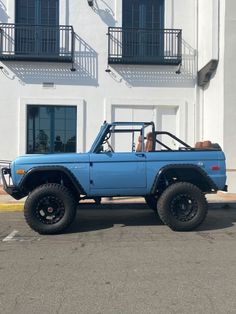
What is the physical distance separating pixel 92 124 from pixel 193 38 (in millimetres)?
4542

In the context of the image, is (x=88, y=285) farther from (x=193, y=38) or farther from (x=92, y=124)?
(x=193, y=38)

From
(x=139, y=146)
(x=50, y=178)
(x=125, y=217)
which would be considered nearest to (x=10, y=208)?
(x=50, y=178)

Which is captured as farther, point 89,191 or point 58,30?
point 58,30

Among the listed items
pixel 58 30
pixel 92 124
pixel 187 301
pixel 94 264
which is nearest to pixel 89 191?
pixel 94 264

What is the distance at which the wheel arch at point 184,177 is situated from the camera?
809cm

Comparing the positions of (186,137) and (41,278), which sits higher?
(186,137)

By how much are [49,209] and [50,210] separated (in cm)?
3

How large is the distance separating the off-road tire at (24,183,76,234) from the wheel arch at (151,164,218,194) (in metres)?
1.63

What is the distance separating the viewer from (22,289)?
487 cm

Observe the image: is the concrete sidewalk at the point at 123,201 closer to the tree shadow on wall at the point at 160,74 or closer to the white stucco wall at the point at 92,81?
the white stucco wall at the point at 92,81

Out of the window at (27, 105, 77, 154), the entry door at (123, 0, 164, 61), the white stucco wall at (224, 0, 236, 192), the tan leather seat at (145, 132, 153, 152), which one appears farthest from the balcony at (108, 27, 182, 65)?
the tan leather seat at (145, 132, 153, 152)

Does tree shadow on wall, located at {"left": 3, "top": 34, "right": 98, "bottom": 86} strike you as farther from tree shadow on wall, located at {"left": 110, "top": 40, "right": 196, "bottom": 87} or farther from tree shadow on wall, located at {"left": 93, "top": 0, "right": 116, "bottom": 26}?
tree shadow on wall, located at {"left": 93, "top": 0, "right": 116, "bottom": 26}

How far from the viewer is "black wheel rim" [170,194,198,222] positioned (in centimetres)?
805

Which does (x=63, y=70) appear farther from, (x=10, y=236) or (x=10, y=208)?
(x=10, y=236)
